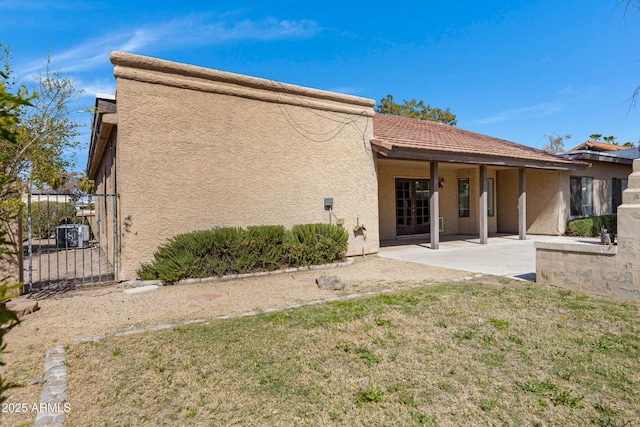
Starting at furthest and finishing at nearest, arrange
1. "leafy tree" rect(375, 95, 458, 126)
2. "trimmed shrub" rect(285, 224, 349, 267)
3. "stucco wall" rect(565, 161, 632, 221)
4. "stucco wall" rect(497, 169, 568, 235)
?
1. "leafy tree" rect(375, 95, 458, 126)
2. "stucco wall" rect(565, 161, 632, 221)
3. "stucco wall" rect(497, 169, 568, 235)
4. "trimmed shrub" rect(285, 224, 349, 267)

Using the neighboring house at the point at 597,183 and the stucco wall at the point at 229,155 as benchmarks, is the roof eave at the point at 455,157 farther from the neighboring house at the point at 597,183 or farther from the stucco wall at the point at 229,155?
the neighboring house at the point at 597,183

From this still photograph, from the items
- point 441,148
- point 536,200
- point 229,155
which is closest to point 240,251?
point 229,155

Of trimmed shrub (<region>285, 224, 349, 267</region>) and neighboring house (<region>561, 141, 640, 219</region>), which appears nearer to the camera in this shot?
trimmed shrub (<region>285, 224, 349, 267</region>)

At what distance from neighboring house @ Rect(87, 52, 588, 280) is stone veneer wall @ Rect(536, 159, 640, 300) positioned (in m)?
5.36

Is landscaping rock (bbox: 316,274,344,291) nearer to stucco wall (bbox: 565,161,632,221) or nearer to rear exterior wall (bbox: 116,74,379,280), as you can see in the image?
rear exterior wall (bbox: 116,74,379,280)

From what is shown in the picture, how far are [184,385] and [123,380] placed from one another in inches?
24.9

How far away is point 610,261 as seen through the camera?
5.99 meters

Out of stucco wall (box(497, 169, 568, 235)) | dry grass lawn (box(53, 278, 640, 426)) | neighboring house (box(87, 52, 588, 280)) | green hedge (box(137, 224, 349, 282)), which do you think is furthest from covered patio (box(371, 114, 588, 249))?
dry grass lawn (box(53, 278, 640, 426))

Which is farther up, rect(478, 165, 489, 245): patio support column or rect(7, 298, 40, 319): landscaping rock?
rect(478, 165, 489, 245): patio support column

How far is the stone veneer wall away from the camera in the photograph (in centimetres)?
571

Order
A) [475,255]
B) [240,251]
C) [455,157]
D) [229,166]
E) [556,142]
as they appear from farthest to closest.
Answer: [556,142] < [455,157] < [475,255] < [229,166] < [240,251]

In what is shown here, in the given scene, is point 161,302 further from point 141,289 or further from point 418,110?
point 418,110

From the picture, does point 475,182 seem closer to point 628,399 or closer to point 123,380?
point 628,399

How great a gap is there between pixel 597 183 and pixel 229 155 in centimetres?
1764
